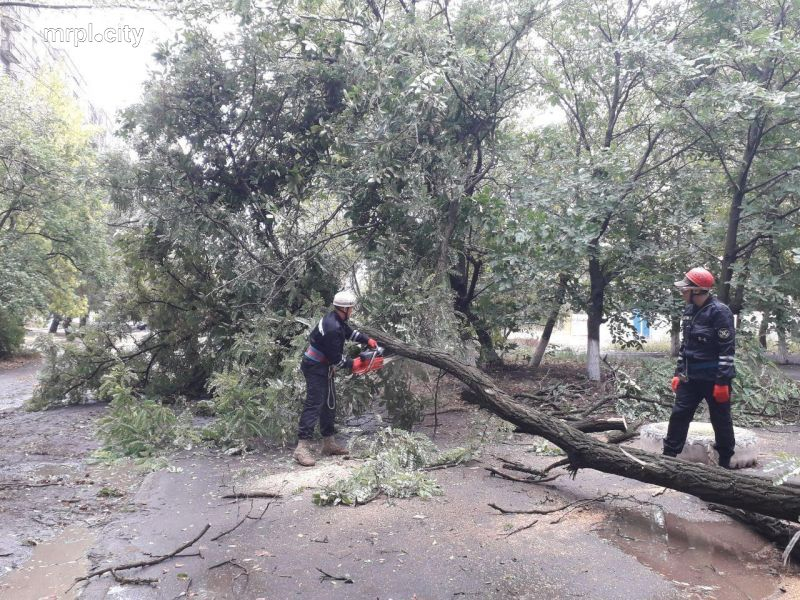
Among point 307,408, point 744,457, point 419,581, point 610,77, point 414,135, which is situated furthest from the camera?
point 610,77

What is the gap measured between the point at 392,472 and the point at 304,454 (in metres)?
1.21

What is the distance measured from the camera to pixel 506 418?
5266mm

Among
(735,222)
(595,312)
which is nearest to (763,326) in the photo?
(735,222)

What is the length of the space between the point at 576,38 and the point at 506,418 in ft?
26.8

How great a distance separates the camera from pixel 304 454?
5832 mm

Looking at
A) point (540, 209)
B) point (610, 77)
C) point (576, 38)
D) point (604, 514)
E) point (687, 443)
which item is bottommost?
point (604, 514)

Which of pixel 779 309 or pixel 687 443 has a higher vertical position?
pixel 779 309

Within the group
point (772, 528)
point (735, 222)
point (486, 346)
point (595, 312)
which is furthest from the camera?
point (486, 346)

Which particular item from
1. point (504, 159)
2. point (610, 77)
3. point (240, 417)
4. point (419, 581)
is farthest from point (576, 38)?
point (419, 581)

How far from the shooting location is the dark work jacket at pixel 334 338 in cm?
595

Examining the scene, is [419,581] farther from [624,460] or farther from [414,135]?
[414,135]

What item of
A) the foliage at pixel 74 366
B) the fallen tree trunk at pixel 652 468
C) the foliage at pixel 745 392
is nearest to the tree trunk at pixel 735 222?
the foliage at pixel 745 392

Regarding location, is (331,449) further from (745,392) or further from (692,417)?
(745,392)

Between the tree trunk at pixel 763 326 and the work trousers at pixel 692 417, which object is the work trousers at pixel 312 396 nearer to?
the work trousers at pixel 692 417
